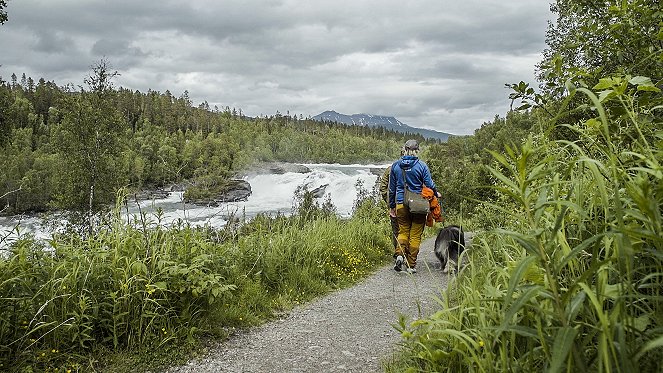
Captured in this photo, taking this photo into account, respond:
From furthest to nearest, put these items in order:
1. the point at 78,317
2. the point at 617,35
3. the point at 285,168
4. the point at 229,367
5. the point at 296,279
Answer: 1. the point at 285,168
2. the point at 296,279
3. the point at 229,367
4. the point at 78,317
5. the point at 617,35

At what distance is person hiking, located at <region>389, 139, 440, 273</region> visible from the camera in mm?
6824

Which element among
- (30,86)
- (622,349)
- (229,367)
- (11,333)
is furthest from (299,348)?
(30,86)

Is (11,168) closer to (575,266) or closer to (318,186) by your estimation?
(318,186)

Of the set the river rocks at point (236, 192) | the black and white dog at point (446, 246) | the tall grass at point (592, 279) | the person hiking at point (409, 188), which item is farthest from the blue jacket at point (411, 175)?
the river rocks at point (236, 192)

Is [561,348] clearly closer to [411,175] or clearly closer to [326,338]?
[326,338]

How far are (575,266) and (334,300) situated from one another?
148 inches

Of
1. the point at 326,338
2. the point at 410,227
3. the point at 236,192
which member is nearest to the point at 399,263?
the point at 410,227

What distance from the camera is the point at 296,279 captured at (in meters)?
5.81

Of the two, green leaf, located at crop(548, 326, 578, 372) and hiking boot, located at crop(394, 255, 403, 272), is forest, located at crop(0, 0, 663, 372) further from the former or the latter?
hiking boot, located at crop(394, 255, 403, 272)

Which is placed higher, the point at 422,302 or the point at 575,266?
the point at 575,266

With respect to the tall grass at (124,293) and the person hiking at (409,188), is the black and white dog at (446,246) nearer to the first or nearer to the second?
the person hiking at (409,188)

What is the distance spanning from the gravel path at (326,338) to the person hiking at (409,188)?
4.02 feet

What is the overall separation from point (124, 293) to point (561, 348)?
3.39 m

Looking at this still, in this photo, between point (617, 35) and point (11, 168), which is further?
point (11, 168)
